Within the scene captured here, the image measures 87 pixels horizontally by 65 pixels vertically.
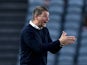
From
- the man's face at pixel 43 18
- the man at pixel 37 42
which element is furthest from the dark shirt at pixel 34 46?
the man's face at pixel 43 18

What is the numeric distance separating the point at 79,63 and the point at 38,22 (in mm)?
4534

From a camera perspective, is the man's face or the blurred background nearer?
the man's face

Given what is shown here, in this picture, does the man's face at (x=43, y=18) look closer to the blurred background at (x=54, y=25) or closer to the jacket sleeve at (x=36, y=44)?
the jacket sleeve at (x=36, y=44)

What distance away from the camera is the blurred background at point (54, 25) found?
9.48 m

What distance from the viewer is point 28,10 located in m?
10.5

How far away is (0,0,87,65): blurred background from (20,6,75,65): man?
172 inches

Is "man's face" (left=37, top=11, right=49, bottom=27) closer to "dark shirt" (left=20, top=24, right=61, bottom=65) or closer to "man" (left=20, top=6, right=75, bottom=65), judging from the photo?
"man" (left=20, top=6, right=75, bottom=65)

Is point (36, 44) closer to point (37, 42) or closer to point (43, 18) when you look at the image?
point (37, 42)

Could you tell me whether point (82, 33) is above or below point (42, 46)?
below

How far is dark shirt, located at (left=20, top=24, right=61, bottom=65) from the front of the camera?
4.82 m

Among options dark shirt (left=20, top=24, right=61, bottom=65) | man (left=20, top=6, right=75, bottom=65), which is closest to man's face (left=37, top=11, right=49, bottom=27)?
man (left=20, top=6, right=75, bottom=65)

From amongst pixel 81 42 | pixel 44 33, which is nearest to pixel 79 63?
pixel 81 42

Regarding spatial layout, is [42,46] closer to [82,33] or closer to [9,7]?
[82,33]

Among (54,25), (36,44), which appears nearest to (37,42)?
(36,44)
